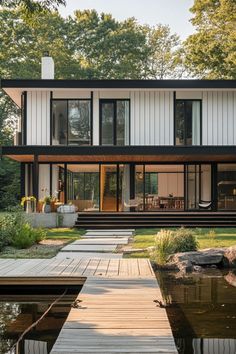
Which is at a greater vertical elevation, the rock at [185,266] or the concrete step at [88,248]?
the concrete step at [88,248]

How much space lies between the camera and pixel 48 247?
13.3 metres

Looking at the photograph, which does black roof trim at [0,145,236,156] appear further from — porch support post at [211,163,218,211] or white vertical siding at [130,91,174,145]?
porch support post at [211,163,218,211]

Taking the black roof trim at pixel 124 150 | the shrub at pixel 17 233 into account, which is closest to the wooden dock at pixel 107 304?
the shrub at pixel 17 233

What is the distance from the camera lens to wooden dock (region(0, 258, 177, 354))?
5.16 m

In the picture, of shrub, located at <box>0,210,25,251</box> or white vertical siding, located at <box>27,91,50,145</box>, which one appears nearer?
shrub, located at <box>0,210,25,251</box>

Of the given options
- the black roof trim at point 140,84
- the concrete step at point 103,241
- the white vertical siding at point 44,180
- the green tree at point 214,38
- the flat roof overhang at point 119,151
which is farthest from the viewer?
the green tree at point 214,38

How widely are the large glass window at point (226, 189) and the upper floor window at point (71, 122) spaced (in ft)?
20.6

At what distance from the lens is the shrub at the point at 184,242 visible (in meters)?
11.8

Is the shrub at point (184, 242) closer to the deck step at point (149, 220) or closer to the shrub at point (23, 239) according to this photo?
the shrub at point (23, 239)

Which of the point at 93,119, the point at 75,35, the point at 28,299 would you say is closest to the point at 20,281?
the point at 28,299

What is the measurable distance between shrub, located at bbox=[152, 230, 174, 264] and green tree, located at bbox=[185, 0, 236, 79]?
2009cm

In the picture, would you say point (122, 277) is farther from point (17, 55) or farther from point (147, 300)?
point (17, 55)

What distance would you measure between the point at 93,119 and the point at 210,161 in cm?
567

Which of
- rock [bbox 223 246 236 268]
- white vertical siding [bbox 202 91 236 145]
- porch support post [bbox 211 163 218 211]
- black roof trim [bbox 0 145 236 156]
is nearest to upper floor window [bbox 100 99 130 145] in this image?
black roof trim [bbox 0 145 236 156]
